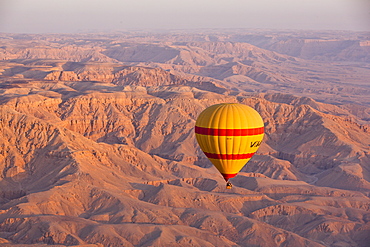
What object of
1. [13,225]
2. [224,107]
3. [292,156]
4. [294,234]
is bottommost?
[292,156]

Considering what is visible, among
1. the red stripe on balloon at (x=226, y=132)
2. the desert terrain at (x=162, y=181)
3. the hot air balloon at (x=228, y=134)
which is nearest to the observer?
the red stripe on balloon at (x=226, y=132)

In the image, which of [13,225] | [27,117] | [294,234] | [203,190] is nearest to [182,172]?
[203,190]

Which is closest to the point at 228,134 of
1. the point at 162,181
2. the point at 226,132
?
the point at 226,132

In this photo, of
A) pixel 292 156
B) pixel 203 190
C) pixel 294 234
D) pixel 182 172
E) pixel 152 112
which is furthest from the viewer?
pixel 152 112

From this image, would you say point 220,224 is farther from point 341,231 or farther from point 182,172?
point 182,172

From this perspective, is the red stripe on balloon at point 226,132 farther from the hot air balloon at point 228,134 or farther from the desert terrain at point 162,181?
the desert terrain at point 162,181

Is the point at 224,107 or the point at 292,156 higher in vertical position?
the point at 224,107

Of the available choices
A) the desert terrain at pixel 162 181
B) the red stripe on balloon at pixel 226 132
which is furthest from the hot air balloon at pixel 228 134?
the desert terrain at pixel 162 181

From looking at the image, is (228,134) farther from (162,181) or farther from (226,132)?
(162,181)
